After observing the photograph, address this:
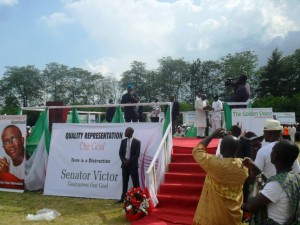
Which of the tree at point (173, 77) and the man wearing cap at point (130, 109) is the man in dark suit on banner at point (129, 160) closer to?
the man wearing cap at point (130, 109)

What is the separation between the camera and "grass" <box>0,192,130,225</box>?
6.71 metres

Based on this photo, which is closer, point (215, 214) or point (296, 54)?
point (215, 214)

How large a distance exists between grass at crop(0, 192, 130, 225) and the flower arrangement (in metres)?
0.20

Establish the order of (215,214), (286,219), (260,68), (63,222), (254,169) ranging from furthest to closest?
1. (260,68)
2. (63,222)
3. (215,214)
4. (254,169)
5. (286,219)

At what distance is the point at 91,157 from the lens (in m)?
9.16

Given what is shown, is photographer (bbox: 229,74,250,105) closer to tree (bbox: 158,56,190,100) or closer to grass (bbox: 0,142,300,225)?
grass (bbox: 0,142,300,225)

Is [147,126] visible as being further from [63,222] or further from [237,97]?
[63,222]

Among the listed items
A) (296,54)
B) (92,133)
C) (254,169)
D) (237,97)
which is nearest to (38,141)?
(92,133)

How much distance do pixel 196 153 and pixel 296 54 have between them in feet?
185

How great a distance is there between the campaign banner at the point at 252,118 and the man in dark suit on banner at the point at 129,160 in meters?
2.56

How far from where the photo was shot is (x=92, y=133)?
934 centimetres

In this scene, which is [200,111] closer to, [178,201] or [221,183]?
[178,201]

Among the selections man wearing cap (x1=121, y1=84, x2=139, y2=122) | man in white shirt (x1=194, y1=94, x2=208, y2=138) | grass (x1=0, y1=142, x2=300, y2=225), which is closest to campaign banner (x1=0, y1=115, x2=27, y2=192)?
grass (x1=0, y1=142, x2=300, y2=225)

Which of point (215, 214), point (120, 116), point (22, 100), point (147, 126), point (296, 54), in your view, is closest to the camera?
point (215, 214)
